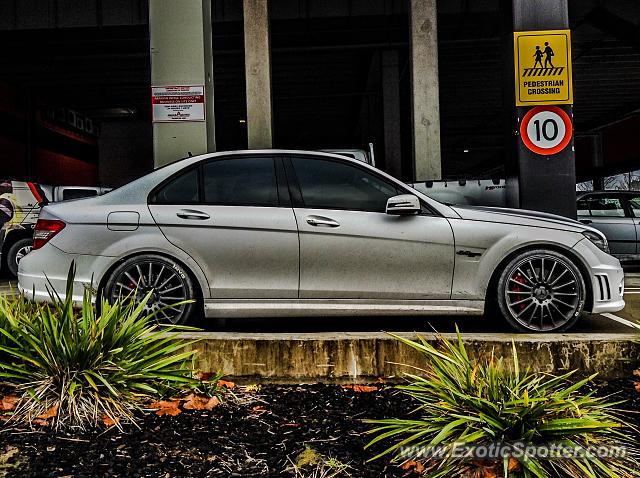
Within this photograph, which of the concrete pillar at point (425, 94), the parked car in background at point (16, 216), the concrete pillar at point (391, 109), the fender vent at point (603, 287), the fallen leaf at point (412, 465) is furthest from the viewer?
the concrete pillar at point (391, 109)

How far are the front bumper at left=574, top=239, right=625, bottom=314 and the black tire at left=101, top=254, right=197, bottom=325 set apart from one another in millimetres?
2963

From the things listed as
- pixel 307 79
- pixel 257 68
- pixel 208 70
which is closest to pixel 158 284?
pixel 208 70

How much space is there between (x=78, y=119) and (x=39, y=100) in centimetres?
359

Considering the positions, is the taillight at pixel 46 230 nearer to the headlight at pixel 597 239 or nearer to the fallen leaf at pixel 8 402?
the fallen leaf at pixel 8 402

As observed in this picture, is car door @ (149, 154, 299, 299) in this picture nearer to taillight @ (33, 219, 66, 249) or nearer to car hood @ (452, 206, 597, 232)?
taillight @ (33, 219, 66, 249)

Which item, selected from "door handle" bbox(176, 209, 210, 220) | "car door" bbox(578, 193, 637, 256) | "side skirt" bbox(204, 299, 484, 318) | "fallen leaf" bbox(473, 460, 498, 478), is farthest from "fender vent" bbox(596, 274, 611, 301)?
"car door" bbox(578, 193, 637, 256)

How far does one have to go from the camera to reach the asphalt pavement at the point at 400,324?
16.2ft

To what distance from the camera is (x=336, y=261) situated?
4637 mm

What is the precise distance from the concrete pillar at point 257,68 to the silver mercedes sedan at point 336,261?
343 inches

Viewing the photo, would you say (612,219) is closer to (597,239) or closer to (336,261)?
(597,239)

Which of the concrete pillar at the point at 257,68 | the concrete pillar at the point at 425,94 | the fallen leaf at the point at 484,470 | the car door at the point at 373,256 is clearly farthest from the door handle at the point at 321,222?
the concrete pillar at the point at 425,94

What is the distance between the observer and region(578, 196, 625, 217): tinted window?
1099 centimetres

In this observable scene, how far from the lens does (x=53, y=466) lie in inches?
99.1

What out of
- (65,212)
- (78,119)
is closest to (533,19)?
(65,212)
